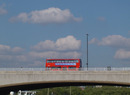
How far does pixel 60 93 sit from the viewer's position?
159750 millimetres

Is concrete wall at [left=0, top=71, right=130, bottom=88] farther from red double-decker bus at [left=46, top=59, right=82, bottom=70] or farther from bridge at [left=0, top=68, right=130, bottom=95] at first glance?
red double-decker bus at [left=46, top=59, right=82, bottom=70]

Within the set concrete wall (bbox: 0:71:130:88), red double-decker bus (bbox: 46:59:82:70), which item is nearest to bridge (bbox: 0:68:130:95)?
concrete wall (bbox: 0:71:130:88)

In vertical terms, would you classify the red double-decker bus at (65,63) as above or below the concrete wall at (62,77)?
above

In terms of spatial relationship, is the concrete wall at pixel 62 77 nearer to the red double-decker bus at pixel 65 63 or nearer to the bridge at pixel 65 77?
the bridge at pixel 65 77

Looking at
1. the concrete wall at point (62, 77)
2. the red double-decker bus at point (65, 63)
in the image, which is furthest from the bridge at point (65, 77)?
the red double-decker bus at point (65, 63)

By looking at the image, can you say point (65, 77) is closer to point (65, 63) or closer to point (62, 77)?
point (62, 77)

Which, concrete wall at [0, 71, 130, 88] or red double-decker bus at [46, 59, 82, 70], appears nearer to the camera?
concrete wall at [0, 71, 130, 88]

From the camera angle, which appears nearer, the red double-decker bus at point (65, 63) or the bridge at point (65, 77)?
the bridge at point (65, 77)

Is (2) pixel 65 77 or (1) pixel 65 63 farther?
(1) pixel 65 63

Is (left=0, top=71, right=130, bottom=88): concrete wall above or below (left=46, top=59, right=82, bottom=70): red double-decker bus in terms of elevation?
below

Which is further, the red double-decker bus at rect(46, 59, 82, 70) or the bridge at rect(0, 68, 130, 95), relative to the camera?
the red double-decker bus at rect(46, 59, 82, 70)

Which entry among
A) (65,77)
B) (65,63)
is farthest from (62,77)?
(65,63)

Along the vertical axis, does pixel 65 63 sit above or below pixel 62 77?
above

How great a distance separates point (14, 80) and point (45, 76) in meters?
6.75
